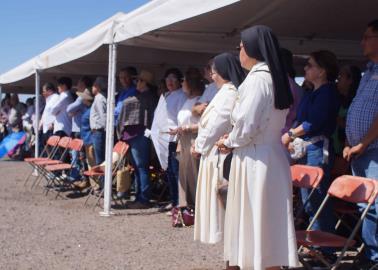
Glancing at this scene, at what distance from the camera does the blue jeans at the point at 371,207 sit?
415 cm

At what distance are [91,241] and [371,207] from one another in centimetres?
278

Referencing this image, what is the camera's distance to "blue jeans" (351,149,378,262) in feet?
13.6

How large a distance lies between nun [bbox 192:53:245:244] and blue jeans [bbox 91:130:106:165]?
12.4 feet

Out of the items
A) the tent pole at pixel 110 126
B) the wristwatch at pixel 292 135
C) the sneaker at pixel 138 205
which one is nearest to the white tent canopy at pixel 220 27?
the tent pole at pixel 110 126

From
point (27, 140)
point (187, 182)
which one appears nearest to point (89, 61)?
point (187, 182)

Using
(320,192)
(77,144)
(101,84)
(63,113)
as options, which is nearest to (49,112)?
A: (63,113)

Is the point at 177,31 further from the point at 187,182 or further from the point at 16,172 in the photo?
the point at 16,172

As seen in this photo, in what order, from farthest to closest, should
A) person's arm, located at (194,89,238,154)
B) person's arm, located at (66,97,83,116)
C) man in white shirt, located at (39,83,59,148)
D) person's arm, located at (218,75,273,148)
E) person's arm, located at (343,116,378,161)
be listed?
man in white shirt, located at (39,83,59,148) → person's arm, located at (66,97,83,116) → person's arm, located at (194,89,238,154) → person's arm, located at (343,116,378,161) → person's arm, located at (218,75,273,148)

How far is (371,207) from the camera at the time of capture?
4316mm

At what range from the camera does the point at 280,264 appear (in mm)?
3598

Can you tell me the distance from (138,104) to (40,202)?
2189 mm

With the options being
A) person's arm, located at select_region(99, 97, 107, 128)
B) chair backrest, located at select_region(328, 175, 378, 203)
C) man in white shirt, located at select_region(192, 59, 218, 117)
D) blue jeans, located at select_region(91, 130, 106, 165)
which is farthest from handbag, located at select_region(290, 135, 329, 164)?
blue jeans, located at select_region(91, 130, 106, 165)

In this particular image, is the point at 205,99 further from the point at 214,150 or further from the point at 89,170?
the point at 89,170

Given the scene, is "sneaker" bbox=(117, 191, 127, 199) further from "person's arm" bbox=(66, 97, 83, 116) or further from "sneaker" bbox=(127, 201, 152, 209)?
"person's arm" bbox=(66, 97, 83, 116)
